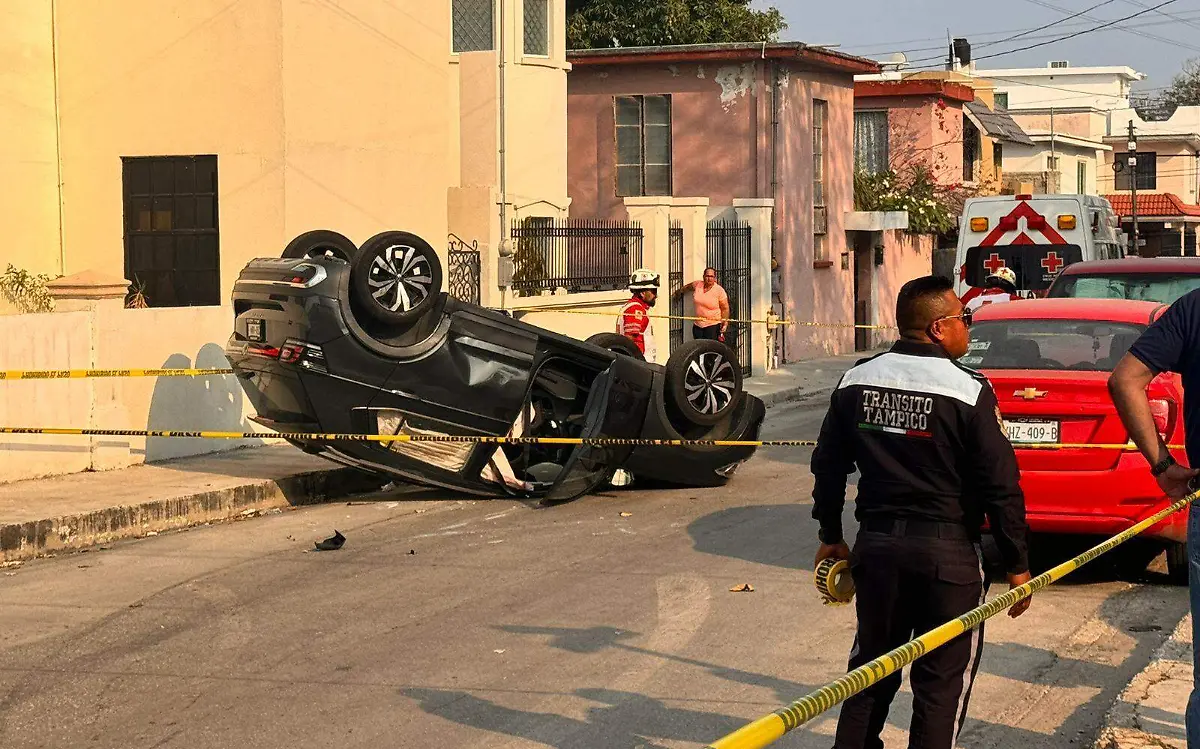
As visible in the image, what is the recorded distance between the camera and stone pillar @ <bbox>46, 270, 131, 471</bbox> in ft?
43.0

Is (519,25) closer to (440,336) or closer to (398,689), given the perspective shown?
(440,336)

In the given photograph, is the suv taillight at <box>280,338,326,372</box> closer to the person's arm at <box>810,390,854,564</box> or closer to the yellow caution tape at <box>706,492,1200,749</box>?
the person's arm at <box>810,390,854,564</box>

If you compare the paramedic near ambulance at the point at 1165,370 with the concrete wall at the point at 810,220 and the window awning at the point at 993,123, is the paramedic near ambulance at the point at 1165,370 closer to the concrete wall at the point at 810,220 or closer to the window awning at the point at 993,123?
the concrete wall at the point at 810,220

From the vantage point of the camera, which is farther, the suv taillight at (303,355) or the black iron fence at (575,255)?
the black iron fence at (575,255)

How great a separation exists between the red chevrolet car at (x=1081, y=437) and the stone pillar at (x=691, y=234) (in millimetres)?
14202

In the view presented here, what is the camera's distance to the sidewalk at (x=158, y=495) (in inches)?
418

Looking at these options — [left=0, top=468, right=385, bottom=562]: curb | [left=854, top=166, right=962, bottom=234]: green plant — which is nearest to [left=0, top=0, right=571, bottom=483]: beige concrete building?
[left=0, top=468, right=385, bottom=562]: curb

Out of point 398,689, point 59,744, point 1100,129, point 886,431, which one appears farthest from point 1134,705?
point 1100,129

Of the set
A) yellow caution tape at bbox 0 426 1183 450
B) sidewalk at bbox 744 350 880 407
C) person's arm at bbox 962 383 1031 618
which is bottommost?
sidewalk at bbox 744 350 880 407

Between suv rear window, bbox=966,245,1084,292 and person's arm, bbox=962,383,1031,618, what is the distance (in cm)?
1400

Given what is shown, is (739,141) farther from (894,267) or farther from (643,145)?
(894,267)

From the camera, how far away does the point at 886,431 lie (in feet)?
16.4

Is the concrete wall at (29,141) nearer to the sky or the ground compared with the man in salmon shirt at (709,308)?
nearer to the sky

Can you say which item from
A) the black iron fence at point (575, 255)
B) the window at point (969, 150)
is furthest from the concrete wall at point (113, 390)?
the window at point (969, 150)
